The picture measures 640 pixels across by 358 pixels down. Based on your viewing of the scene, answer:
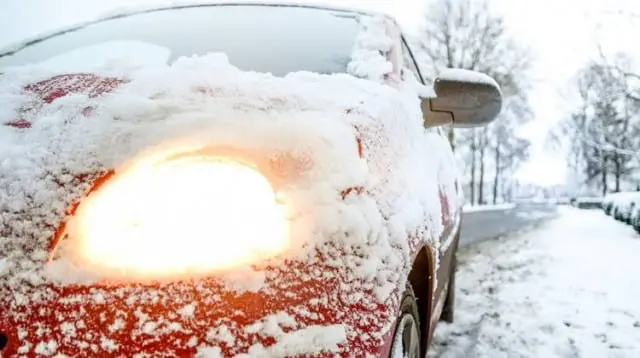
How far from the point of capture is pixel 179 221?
4.31 feet

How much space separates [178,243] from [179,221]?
0.06 metres

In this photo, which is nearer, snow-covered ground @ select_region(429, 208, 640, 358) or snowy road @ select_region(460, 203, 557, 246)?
snow-covered ground @ select_region(429, 208, 640, 358)

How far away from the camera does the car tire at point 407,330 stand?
1.70 meters

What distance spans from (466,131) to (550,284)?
112 feet

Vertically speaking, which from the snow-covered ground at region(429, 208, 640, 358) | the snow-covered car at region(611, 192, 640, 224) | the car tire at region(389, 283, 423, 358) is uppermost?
the car tire at region(389, 283, 423, 358)

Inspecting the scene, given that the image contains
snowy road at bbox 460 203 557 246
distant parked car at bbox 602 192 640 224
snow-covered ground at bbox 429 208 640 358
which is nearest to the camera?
snow-covered ground at bbox 429 208 640 358

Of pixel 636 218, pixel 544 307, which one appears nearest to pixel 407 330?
pixel 544 307

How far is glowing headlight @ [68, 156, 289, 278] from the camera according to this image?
1.24 metres

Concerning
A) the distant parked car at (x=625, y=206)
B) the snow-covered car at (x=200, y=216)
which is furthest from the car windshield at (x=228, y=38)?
the distant parked car at (x=625, y=206)

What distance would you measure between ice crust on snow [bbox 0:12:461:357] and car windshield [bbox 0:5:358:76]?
0.62 metres

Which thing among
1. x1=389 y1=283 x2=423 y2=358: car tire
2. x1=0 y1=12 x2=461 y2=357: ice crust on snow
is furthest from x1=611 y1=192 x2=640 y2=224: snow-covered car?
x1=0 y1=12 x2=461 y2=357: ice crust on snow

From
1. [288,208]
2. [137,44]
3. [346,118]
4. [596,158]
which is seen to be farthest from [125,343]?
[596,158]

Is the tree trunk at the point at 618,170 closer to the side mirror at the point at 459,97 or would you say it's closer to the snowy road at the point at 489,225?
the snowy road at the point at 489,225

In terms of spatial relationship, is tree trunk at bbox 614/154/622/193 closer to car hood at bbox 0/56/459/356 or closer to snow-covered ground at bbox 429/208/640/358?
snow-covered ground at bbox 429/208/640/358
